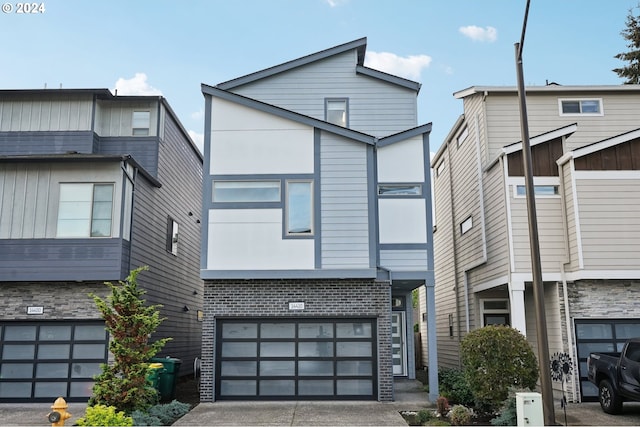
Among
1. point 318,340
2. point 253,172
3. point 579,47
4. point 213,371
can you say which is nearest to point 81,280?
point 213,371

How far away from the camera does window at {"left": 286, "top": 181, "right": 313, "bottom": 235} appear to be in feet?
46.8

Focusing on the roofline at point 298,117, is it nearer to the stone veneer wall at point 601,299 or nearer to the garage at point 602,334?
the stone veneer wall at point 601,299

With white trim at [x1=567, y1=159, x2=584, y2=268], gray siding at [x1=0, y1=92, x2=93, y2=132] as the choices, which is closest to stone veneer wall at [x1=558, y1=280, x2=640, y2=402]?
white trim at [x1=567, y1=159, x2=584, y2=268]

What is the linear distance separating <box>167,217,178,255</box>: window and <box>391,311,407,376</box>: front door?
779cm

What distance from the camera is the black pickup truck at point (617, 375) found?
11562mm

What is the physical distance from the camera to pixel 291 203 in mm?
14453

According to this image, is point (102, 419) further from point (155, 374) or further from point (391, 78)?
point (391, 78)

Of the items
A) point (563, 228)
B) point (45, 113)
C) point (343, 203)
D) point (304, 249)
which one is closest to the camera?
point (304, 249)

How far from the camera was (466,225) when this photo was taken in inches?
755

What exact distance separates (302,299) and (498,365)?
16.0ft

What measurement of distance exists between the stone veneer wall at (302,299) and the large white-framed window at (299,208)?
50.0 inches

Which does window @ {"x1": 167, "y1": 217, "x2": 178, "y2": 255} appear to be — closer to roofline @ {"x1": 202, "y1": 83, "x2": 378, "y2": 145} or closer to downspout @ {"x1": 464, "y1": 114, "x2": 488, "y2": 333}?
roofline @ {"x1": 202, "y1": 83, "x2": 378, "y2": 145}

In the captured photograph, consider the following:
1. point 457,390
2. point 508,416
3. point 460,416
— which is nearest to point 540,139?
point 457,390

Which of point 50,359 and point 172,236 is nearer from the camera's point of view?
point 50,359
